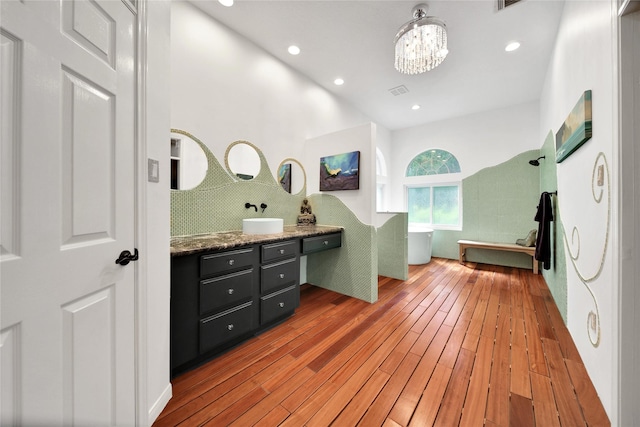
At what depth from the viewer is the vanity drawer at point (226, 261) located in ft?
5.17

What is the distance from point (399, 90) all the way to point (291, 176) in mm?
2320

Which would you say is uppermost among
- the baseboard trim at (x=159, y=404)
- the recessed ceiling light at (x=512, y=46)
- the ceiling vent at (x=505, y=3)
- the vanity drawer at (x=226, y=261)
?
the recessed ceiling light at (x=512, y=46)

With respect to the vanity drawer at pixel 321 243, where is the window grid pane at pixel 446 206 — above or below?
above

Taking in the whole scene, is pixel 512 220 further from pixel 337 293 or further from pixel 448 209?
pixel 337 293

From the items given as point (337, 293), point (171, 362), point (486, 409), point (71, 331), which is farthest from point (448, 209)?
point (71, 331)

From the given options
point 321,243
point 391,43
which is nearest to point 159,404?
point 321,243

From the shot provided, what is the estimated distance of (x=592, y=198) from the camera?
Result: 4.61ft

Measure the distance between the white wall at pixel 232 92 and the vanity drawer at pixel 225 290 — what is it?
1257 mm

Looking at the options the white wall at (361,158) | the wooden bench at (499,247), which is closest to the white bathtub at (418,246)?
the wooden bench at (499,247)

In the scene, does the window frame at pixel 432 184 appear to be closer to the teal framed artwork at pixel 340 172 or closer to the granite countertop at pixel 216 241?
the teal framed artwork at pixel 340 172

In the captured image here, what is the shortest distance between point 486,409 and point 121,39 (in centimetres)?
256

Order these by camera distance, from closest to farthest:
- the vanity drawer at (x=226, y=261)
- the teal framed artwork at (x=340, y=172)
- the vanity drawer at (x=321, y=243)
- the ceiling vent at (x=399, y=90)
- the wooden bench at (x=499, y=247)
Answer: the vanity drawer at (x=226, y=261) < the vanity drawer at (x=321, y=243) < the teal framed artwork at (x=340, y=172) < the ceiling vent at (x=399, y=90) < the wooden bench at (x=499, y=247)

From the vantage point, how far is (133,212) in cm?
103

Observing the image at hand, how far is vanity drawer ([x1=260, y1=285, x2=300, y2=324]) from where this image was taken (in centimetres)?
200
